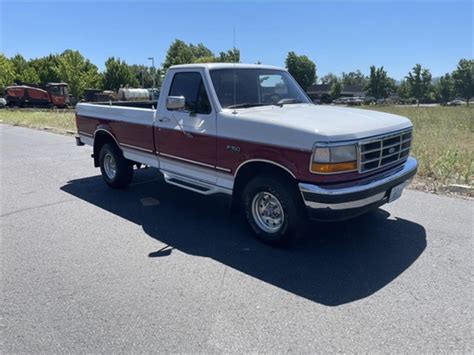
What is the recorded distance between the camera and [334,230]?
5.00m

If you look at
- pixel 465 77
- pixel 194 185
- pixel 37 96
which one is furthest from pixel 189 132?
pixel 465 77

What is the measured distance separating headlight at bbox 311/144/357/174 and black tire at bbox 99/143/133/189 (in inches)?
158

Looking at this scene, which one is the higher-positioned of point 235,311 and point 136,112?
point 136,112

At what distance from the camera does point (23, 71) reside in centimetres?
5834

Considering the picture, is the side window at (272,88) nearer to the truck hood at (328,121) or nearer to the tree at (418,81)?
the truck hood at (328,121)

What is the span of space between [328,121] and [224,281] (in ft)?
6.56

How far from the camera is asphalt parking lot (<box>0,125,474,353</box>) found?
291 cm

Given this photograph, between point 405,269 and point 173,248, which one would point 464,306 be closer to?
point 405,269

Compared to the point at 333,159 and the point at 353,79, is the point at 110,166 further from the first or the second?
the point at 353,79

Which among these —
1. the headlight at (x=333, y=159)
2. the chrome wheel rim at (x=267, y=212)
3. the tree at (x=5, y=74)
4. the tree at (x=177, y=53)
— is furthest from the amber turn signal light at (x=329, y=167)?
the tree at (x=177, y=53)

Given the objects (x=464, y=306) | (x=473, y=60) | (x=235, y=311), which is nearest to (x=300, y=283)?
(x=235, y=311)

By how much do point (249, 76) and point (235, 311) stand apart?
3277 millimetres

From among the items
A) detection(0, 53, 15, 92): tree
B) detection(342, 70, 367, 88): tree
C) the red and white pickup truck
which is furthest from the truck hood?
detection(342, 70, 367, 88): tree

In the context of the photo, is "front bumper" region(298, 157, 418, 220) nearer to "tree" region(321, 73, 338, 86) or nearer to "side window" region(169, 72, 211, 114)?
"side window" region(169, 72, 211, 114)
